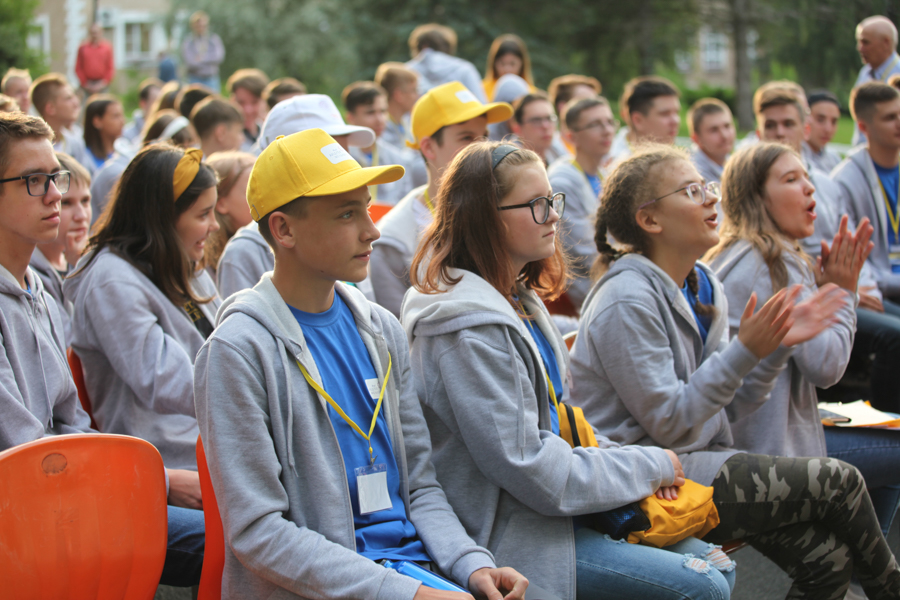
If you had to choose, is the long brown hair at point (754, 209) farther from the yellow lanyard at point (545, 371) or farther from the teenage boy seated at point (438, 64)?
the teenage boy seated at point (438, 64)

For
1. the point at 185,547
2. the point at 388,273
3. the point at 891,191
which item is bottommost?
the point at 185,547

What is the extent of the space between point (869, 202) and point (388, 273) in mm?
3357

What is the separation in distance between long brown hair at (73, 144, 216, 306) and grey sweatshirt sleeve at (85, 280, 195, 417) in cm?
13

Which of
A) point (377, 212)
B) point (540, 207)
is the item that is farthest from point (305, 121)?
point (540, 207)

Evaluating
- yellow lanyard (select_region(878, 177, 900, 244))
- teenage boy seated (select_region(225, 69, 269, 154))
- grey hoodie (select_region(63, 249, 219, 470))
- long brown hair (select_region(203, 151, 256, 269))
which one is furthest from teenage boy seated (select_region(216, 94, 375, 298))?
teenage boy seated (select_region(225, 69, 269, 154))

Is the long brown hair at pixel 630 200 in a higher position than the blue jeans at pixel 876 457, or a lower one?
higher

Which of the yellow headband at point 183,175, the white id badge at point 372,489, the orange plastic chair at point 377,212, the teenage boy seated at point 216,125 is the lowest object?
the white id badge at point 372,489

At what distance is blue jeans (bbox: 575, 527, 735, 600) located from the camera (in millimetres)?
2107

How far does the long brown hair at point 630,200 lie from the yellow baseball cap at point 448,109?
3.65 feet

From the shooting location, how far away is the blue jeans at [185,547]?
2.32 m

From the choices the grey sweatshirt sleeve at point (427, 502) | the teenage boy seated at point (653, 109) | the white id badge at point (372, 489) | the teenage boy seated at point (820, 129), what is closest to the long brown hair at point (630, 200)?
the grey sweatshirt sleeve at point (427, 502)

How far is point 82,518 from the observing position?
1.89m

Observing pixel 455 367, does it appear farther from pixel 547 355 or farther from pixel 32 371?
pixel 32 371

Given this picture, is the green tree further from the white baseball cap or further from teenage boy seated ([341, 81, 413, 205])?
the white baseball cap
